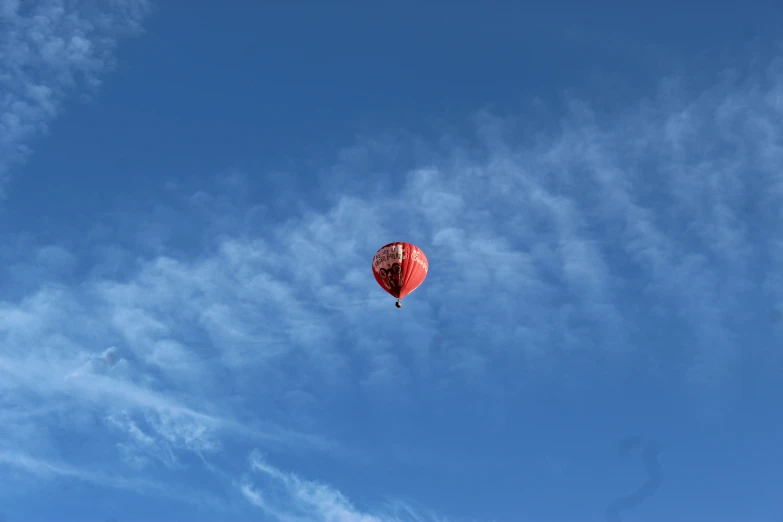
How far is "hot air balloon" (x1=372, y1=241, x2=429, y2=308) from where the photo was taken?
88.8 meters

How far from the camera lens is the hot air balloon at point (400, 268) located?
8881 centimetres

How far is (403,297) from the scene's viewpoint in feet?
299

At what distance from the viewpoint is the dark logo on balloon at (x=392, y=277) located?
8875cm

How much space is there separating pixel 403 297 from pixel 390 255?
547cm

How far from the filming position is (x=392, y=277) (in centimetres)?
8925

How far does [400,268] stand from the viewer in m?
88.6

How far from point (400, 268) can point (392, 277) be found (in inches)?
60.4

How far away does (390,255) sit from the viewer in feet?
294

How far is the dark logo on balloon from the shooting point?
8875 cm
